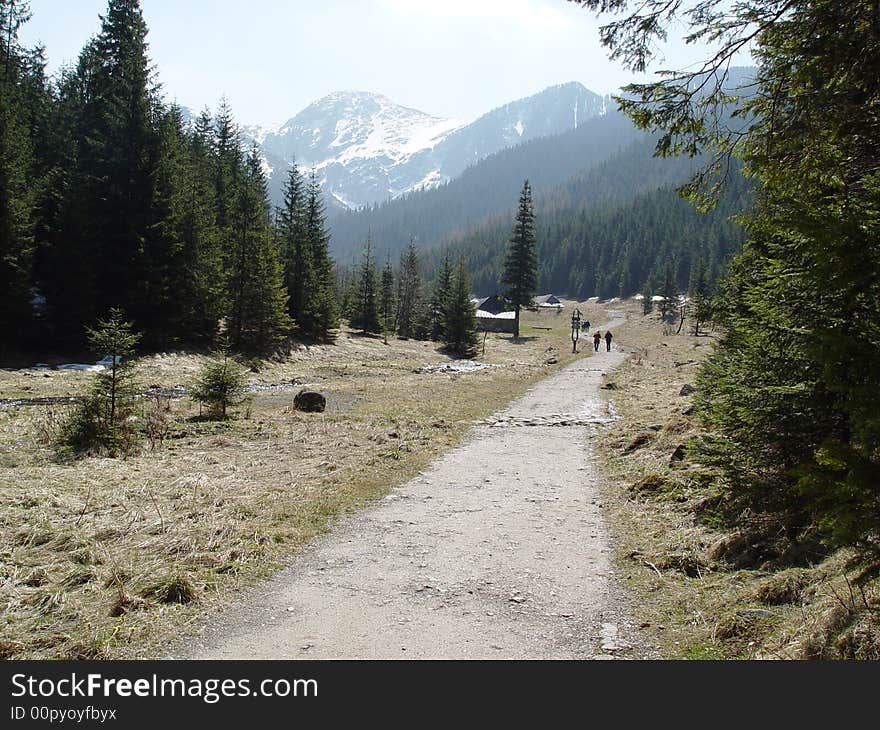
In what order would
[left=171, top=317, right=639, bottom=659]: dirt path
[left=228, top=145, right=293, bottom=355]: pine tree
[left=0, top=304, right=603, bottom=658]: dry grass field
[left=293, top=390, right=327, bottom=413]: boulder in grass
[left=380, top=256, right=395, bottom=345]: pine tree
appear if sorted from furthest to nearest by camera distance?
[left=380, top=256, right=395, bottom=345]: pine tree < [left=228, top=145, right=293, bottom=355]: pine tree < [left=293, top=390, right=327, bottom=413]: boulder in grass < [left=0, top=304, right=603, bottom=658]: dry grass field < [left=171, top=317, right=639, bottom=659]: dirt path

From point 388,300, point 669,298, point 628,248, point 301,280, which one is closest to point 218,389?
point 301,280

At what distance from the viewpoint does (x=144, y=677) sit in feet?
13.6

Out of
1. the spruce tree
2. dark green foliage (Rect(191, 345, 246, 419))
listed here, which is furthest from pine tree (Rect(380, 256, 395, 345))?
dark green foliage (Rect(191, 345, 246, 419))

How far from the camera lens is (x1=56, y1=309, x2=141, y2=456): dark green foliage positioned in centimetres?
1248

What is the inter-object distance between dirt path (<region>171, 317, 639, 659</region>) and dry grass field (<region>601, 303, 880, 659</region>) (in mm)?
424

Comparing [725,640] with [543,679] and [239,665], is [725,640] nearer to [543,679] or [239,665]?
[543,679]

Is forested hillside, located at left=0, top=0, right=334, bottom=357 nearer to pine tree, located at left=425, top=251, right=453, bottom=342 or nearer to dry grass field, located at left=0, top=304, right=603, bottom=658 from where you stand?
dry grass field, located at left=0, top=304, right=603, bottom=658

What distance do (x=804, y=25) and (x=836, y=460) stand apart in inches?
190

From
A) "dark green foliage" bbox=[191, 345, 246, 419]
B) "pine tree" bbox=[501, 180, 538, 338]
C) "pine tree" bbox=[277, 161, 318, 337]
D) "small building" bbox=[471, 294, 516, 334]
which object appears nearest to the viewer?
"dark green foliage" bbox=[191, 345, 246, 419]

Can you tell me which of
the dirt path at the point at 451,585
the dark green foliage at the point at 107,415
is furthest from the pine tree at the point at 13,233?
the dirt path at the point at 451,585

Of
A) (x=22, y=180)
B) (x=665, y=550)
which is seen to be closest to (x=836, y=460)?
(x=665, y=550)

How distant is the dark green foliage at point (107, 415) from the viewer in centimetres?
1248

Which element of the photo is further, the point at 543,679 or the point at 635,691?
the point at 543,679

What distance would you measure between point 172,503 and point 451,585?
5.24m
